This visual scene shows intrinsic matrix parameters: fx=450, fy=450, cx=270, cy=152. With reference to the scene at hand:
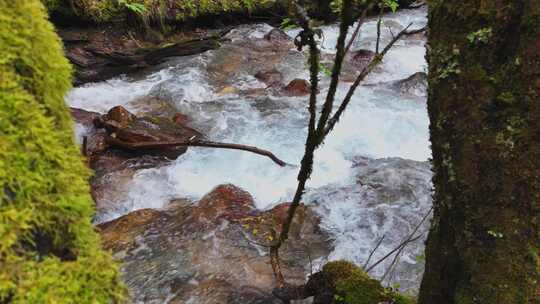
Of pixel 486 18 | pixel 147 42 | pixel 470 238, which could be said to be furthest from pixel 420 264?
pixel 147 42

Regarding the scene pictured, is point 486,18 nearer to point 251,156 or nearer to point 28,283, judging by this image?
point 28,283

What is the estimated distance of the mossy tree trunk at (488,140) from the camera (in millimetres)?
1841

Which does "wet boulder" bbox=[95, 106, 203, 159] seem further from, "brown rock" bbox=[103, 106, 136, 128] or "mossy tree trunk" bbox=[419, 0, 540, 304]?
"mossy tree trunk" bbox=[419, 0, 540, 304]

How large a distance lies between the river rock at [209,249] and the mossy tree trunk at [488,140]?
7.96 ft

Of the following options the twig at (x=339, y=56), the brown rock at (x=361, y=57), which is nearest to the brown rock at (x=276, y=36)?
the brown rock at (x=361, y=57)

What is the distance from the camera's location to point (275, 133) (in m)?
7.73

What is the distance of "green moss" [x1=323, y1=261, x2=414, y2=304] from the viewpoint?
300cm

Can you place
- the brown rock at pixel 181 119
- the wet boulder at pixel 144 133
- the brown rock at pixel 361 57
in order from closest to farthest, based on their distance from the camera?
the wet boulder at pixel 144 133 < the brown rock at pixel 181 119 < the brown rock at pixel 361 57

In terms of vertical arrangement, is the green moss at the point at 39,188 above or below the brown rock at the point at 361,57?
above

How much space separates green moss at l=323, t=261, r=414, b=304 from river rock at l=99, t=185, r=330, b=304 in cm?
114

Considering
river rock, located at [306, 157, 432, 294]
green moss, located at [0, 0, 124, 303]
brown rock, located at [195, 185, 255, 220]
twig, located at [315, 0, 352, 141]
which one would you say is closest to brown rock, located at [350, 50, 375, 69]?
river rock, located at [306, 157, 432, 294]

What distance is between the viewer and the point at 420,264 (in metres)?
4.84

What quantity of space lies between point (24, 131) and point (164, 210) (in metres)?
4.80

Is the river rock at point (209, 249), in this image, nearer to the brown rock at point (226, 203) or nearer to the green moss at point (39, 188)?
the brown rock at point (226, 203)
